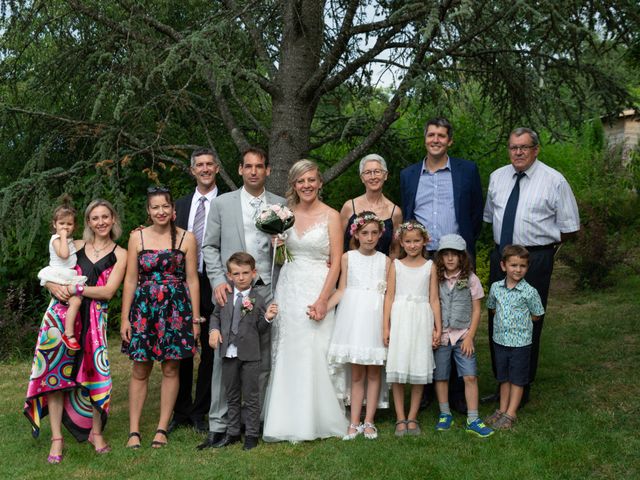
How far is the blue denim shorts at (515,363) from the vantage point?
5.53 m

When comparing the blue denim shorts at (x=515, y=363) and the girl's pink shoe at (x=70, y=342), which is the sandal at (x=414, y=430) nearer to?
the blue denim shorts at (x=515, y=363)

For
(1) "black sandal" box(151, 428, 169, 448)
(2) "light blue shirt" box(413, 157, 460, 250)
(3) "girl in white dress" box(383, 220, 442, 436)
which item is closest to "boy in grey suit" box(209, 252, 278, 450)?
(1) "black sandal" box(151, 428, 169, 448)

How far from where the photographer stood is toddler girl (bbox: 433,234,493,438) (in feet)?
18.2

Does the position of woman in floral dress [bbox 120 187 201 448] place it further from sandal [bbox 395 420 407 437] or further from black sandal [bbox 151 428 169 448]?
sandal [bbox 395 420 407 437]

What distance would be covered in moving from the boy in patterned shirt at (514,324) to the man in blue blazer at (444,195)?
46 centimetres

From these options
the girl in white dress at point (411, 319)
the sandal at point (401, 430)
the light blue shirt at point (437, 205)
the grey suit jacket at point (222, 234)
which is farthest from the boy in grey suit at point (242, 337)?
the light blue shirt at point (437, 205)

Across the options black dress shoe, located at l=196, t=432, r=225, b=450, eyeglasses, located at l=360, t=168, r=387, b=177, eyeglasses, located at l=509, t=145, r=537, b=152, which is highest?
eyeglasses, located at l=509, t=145, r=537, b=152

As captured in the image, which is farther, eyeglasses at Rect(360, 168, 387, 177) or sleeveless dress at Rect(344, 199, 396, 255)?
sleeveless dress at Rect(344, 199, 396, 255)

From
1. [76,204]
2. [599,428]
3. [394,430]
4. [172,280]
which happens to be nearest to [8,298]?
[76,204]

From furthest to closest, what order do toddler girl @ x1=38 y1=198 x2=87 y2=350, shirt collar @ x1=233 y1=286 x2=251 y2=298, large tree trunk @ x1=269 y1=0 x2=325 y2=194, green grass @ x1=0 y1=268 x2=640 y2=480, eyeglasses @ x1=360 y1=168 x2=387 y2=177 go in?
large tree trunk @ x1=269 y1=0 x2=325 y2=194
eyeglasses @ x1=360 y1=168 x2=387 y2=177
shirt collar @ x1=233 y1=286 x2=251 y2=298
toddler girl @ x1=38 y1=198 x2=87 y2=350
green grass @ x1=0 y1=268 x2=640 y2=480

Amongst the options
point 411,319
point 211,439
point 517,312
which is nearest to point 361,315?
point 411,319

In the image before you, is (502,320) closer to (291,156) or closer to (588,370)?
(588,370)

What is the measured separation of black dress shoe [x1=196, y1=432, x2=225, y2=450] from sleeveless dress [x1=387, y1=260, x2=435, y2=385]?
52.1 inches

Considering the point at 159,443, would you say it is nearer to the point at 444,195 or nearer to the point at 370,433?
the point at 370,433
